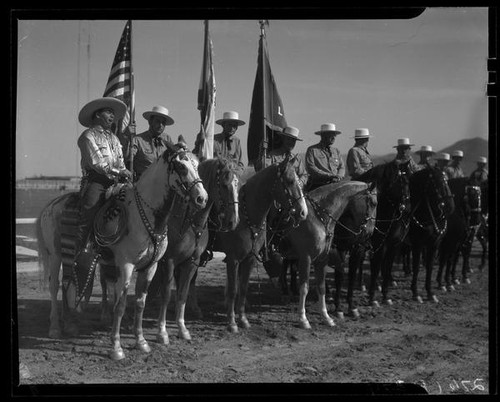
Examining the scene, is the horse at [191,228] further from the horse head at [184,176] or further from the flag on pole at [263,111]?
the flag on pole at [263,111]

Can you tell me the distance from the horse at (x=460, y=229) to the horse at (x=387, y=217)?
0.73m

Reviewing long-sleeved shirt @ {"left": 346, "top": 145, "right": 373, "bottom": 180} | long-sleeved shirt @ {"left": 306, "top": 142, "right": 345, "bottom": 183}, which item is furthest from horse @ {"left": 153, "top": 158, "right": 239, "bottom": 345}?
long-sleeved shirt @ {"left": 346, "top": 145, "right": 373, "bottom": 180}

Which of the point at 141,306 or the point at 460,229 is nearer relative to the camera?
the point at 141,306

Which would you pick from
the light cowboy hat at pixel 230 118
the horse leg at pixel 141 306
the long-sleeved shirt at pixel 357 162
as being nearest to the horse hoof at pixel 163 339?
the horse leg at pixel 141 306

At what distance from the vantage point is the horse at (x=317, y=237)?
7.85 meters

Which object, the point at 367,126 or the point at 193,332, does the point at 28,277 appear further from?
the point at 367,126

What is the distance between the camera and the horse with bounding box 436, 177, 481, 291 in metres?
8.39

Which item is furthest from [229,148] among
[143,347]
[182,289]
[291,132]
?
[143,347]

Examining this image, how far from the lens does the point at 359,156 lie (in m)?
8.23

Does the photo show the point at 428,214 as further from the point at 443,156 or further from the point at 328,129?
the point at 328,129

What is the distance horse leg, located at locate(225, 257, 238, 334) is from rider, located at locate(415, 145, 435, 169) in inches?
111

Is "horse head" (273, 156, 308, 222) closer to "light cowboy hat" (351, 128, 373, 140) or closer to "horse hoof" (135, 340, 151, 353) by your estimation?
"light cowboy hat" (351, 128, 373, 140)

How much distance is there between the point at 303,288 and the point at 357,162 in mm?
2125
